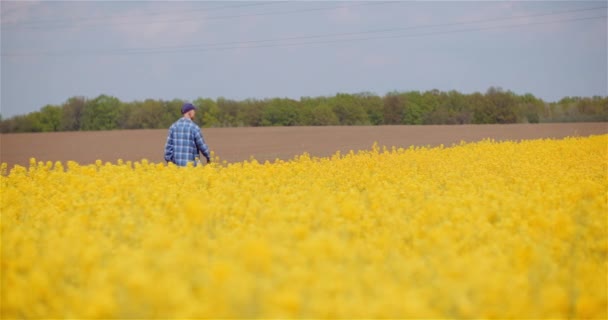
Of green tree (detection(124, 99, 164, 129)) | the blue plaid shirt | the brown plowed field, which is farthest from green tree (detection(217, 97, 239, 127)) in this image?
the blue plaid shirt

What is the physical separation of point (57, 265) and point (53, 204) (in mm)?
3391

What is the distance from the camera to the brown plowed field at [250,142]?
25594mm

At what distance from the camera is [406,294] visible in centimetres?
319

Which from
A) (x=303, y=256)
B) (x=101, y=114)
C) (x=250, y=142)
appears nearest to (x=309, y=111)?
(x=101, y=114)

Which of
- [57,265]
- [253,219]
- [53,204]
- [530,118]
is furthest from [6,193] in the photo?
[530,118]

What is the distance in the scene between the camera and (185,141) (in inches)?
440

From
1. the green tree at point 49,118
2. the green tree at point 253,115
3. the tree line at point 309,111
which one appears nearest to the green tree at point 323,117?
the tree line at point 309,111

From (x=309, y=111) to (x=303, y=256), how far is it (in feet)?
168

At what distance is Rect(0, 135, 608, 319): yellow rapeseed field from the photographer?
3246 mm

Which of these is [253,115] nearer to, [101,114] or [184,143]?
[101,114]

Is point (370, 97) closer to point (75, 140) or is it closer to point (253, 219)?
point (75, 140)

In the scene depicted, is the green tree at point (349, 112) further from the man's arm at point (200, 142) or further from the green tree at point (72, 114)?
the man's arm at point (200, 142)

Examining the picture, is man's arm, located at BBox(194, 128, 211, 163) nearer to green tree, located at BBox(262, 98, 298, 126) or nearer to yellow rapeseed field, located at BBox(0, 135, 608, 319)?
yellow rapeseed field, located at BBox(0, 135, 608, 319)

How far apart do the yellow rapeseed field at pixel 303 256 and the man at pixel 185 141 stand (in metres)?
3.37
